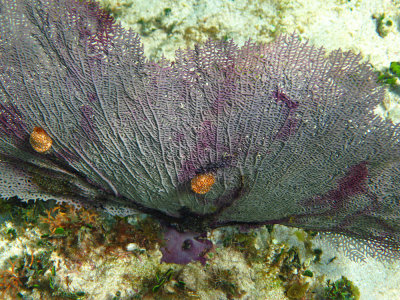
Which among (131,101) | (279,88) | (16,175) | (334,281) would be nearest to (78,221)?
(16,175)

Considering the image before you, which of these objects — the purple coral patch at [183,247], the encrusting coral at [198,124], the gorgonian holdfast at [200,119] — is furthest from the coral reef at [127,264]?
the gorgonian holdfast at [200,119]

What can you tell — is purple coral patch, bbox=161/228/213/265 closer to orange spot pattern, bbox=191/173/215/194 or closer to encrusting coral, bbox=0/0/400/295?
encrusting coral, bbox=0/0/400/295

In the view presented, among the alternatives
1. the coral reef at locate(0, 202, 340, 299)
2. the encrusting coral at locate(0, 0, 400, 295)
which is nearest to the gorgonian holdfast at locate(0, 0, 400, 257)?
the encrusting coral at locate(0, 0, 400, 295)

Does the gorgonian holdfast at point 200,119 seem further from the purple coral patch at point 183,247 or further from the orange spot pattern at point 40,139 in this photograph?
the purple coral patch at point 183,247

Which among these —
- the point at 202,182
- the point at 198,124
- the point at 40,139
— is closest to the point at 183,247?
the point at 202,182

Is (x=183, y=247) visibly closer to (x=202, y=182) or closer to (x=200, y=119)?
(x=202, y=182)

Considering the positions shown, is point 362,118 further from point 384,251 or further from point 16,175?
point 16,175
